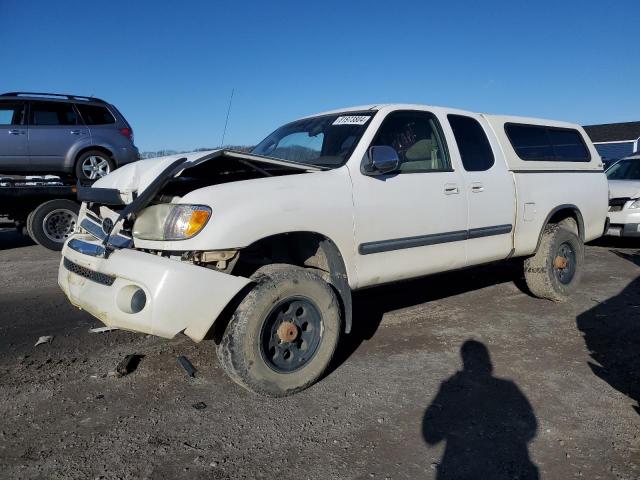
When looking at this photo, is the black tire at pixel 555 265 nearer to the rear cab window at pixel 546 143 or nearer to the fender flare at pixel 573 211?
the fender flare at pixel 573 211

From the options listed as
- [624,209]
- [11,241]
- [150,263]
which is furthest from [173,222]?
[11,241]

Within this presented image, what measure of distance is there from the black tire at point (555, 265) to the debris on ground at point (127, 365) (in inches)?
160

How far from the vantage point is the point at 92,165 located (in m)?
9.37

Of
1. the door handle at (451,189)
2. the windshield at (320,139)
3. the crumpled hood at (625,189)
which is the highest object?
the windshield at (320,139)

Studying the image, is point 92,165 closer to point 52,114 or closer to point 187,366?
point 52,114

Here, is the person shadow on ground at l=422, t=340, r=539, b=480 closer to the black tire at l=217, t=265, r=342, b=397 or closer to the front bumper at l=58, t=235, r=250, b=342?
the black tire at l=217, t=265, r=342, b=397

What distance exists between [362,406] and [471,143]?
2735 mm

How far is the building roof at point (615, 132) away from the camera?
1425 inches

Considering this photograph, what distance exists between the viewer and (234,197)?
10.6 ft

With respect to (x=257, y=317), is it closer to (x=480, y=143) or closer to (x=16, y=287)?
(x=480, y=143)

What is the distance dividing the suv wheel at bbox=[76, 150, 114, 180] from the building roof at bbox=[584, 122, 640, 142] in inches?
1383

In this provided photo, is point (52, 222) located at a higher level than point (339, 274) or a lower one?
lower

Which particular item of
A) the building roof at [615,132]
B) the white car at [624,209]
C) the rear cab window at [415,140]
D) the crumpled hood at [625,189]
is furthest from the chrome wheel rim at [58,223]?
the building roof at [615,132]

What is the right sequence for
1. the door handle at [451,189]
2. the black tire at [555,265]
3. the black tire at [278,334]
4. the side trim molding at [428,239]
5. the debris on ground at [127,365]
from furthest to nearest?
the black tire at [555,265] < the door handle at [451,189] < the side trim molding at [428,239] < the debris on ground at [127,365] < the black tire at [278,334]
